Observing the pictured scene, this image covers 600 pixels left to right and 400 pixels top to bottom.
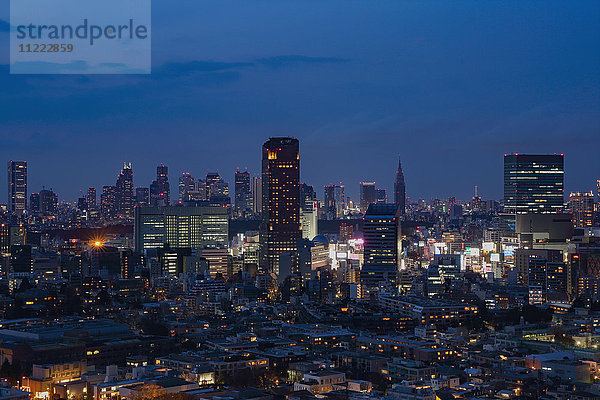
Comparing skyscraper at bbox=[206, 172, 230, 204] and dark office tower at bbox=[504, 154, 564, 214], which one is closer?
dark office tower at bbox=[504, 154, 564, 214]

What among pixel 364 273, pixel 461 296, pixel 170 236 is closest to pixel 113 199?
pixel 170 236

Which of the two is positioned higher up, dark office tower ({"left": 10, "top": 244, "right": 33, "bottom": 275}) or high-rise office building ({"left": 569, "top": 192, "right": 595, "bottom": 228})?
high-rise office building ({"left": 569, "top": 192, "right": 595, "bottom": 228})

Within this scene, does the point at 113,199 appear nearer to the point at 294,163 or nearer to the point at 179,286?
the point at 294,163

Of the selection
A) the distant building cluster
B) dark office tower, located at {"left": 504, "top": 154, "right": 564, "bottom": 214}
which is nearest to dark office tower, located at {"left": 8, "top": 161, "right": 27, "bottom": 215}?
the distant building cluster

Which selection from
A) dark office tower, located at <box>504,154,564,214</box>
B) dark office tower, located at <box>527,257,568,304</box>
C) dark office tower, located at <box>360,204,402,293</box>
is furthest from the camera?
dark office tower, located at <box>504,154,564,214</box>

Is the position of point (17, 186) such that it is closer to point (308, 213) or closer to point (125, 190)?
point (125, 190)

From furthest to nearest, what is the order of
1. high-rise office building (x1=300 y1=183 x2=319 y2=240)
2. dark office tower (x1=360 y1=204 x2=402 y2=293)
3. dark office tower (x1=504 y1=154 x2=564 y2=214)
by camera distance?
high-rise office building (x1=300 y1=183 x2=319 y2=240), dark office tower (x1=504 y1=154 x2=564 y2=214), dark office tower (x1=360 y1=204 x2=402 y2=293)

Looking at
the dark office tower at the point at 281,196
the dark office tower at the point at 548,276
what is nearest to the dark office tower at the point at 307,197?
the dark office tower at the point at 281,196

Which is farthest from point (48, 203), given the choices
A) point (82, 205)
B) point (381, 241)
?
point (381, 241)

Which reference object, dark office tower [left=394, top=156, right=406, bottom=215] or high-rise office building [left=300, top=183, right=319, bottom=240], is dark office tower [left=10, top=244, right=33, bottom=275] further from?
dark office tower [left=394, top=156, right=406, bottom=215]
